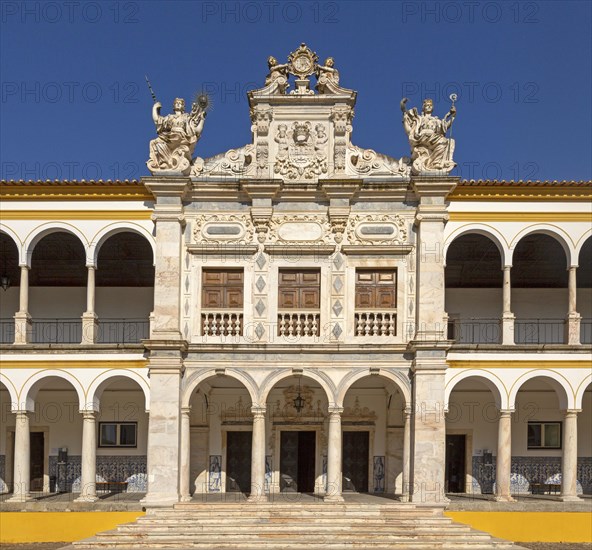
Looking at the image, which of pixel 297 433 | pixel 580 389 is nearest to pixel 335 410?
pixel 297 433

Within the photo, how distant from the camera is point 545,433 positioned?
2383 centimetres

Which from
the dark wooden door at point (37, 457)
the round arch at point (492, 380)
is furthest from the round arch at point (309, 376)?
the dark wooden door at point (37, 457)

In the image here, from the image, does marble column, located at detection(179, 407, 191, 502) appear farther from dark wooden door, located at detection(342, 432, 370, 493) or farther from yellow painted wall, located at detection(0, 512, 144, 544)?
dark wooden door, located at detection(342, 432, 370, 493)

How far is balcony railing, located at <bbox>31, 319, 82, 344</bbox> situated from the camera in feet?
79.3

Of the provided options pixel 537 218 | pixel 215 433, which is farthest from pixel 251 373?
pixel 537 218

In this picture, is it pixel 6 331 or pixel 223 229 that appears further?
pixel 6 331

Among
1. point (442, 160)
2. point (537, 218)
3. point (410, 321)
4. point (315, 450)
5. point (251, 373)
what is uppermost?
point (442, 160)

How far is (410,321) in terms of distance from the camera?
21.2 metres

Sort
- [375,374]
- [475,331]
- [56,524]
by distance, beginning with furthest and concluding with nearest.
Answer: [475,331]
[375,374]
[56,524]

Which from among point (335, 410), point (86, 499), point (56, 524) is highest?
point (335, 410)

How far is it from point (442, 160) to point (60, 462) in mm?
13333

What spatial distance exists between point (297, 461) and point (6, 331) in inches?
Answer: 370

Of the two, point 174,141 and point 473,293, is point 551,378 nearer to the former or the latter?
point 473,293

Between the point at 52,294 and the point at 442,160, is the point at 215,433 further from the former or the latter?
the point at 442,160
